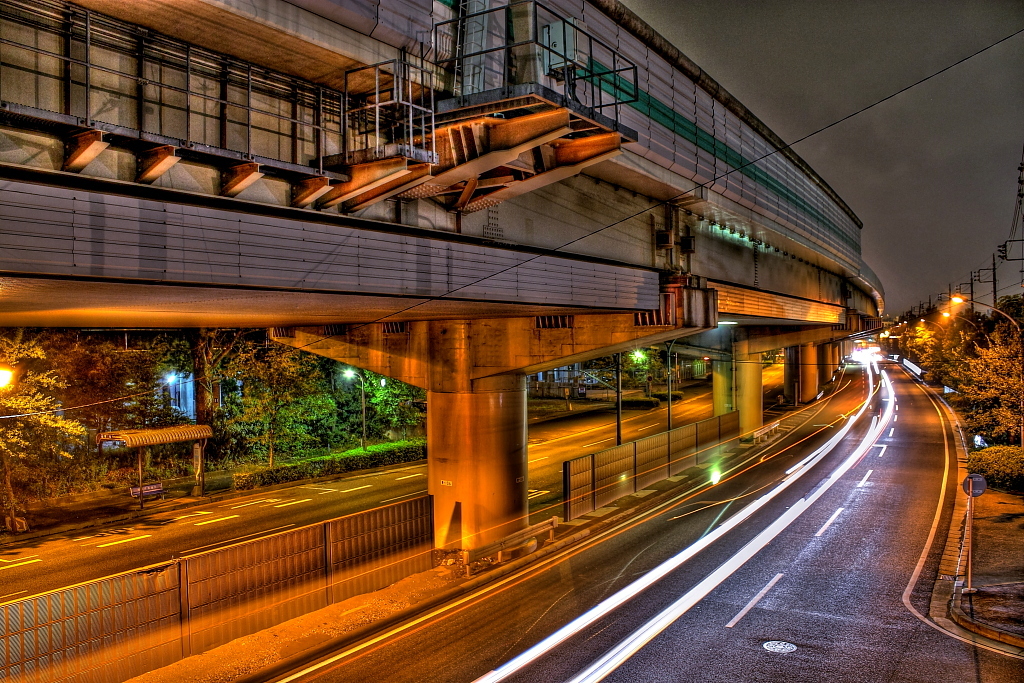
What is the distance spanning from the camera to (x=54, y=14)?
21.2 ft

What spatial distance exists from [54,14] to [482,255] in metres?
7.02

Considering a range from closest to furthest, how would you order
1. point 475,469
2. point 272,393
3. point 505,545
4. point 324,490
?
1. point 505,545
2. point 475,469
3. point 324,490
4. point 272,393

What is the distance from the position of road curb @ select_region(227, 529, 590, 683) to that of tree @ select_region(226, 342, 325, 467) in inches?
777

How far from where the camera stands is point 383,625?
1257cm

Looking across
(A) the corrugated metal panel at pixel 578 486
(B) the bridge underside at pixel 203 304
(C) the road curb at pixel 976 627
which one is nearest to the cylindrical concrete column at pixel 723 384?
(A) the corrugated metal panel at pixel 578 486

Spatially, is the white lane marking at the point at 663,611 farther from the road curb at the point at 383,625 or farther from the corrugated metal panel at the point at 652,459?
the corrugated metal panel at the point at 652,459

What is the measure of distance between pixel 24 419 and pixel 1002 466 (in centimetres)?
3267

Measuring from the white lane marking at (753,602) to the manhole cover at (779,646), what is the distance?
2.83ft

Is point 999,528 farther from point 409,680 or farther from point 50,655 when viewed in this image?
point 50,655

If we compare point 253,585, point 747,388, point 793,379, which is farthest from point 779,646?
point 793,379

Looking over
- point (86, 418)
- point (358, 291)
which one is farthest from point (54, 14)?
point (86, 418)

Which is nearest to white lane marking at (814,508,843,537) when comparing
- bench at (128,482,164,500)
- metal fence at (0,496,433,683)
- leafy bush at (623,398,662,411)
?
metal fence at (0,496,433,683)

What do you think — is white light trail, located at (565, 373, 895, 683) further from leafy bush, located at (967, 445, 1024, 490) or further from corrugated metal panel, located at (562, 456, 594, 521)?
corrugated metal panel, located at (562, 456, 594, 521)

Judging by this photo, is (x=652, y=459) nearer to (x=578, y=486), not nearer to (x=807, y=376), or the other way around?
(x=578, y=486)
